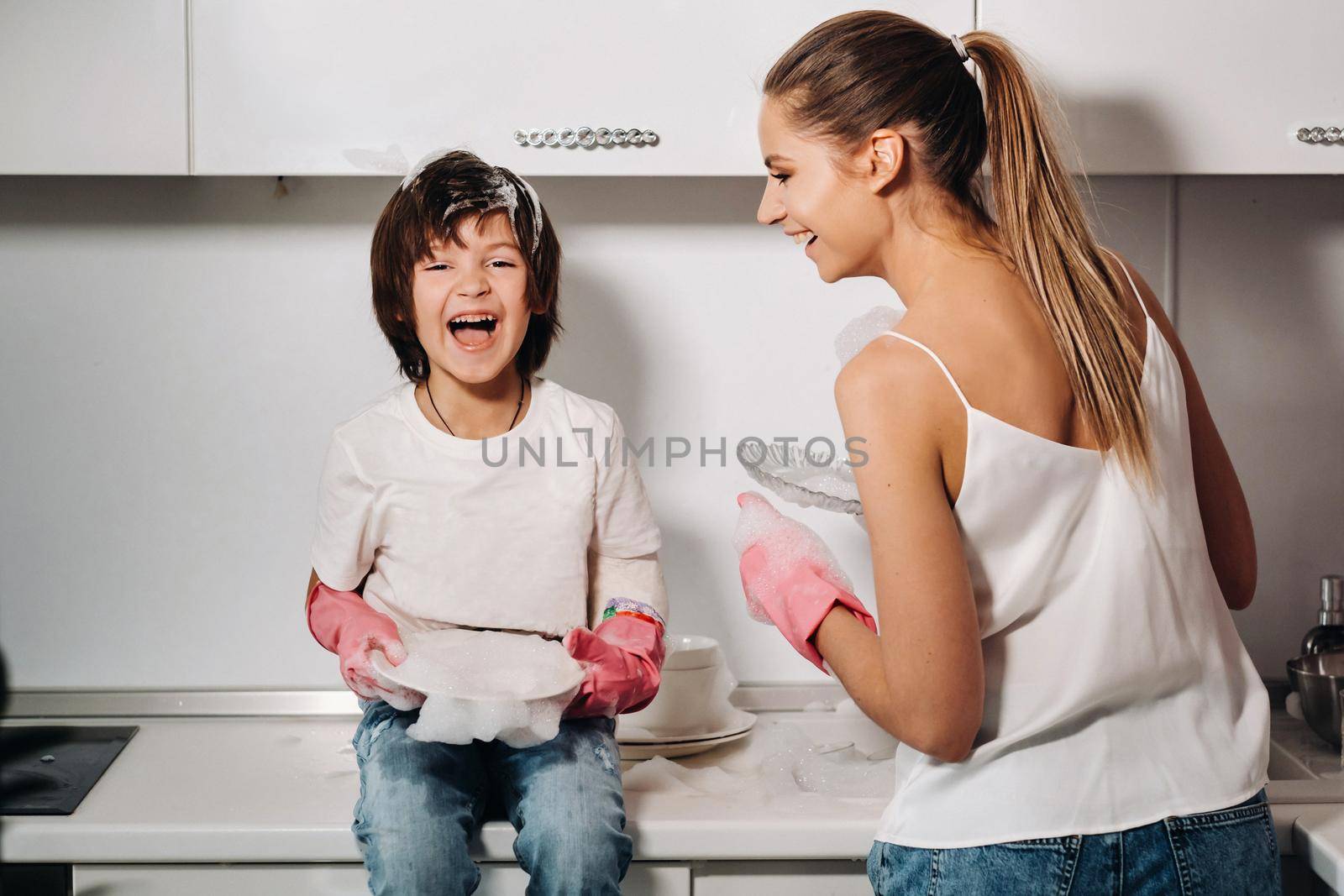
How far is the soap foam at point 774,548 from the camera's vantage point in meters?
1.08

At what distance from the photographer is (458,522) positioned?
131 cm

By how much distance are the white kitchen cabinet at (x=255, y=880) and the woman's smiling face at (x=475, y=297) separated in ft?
1.67

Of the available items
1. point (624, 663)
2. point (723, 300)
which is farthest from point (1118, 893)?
point (723, 300)

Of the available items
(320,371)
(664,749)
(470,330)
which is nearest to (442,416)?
(470,330)

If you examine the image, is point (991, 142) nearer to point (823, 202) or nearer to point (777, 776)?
point (823, 202)

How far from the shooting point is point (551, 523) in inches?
51.7

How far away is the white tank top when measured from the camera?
901 millimetres

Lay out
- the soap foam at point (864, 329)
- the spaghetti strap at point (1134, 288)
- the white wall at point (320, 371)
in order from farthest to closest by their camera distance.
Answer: the white wall at point (320, 371)
the soap foam at point (864, 329)
the spaghetti strap at point (1134, 288)

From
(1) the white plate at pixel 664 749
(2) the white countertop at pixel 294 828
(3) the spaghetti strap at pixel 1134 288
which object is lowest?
(2) the white countertop at pixel 294 828

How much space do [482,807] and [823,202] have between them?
66 cm

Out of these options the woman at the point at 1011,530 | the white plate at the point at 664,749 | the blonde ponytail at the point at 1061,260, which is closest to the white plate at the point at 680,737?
the white plate at the point at 664,749

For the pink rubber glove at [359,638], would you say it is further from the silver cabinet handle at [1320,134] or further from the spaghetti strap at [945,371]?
the silver cabinet handle at [1320,134]

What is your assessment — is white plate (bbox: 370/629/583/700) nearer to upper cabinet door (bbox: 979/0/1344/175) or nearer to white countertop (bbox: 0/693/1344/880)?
white countertop (bbox: 0/693/1344/880)

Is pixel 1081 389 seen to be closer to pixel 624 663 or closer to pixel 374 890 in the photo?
pixel 624 663
